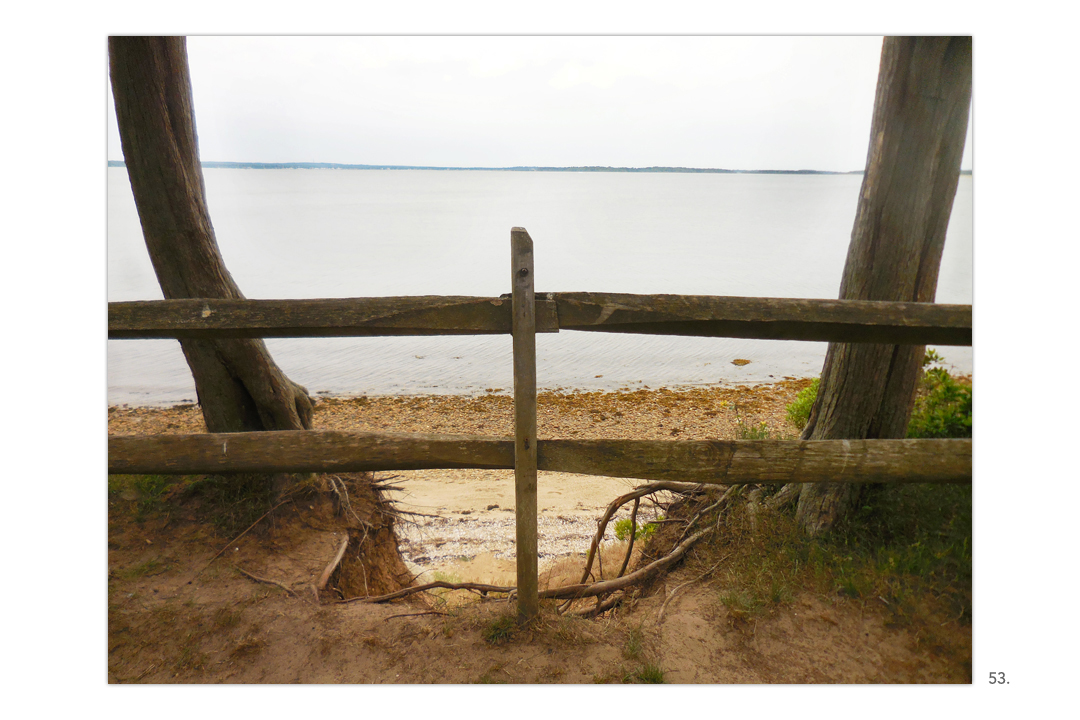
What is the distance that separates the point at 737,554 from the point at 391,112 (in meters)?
3.30

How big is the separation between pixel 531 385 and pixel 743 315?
0.87m

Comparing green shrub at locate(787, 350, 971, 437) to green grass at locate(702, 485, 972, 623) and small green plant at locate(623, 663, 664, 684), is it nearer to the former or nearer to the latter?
green grass at locate(702, 485, 972, 623)

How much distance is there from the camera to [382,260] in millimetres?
9031

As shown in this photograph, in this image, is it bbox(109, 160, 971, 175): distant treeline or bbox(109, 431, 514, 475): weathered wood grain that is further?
bbox(109, 160, 971, 175): distant treeline

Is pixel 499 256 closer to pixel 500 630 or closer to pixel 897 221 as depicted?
pixel 897 221

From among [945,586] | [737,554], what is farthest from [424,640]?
[945,586]

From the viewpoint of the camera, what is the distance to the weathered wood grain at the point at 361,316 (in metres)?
2.12

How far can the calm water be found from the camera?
3779 mm

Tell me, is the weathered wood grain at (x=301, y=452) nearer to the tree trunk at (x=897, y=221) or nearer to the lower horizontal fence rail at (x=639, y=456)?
the lower horizontal fence rail at (x=639, y=456)

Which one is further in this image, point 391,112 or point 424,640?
point 391,112

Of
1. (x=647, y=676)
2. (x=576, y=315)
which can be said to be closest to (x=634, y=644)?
(x=647, y=676)

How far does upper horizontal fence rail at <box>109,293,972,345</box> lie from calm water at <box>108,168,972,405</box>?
2.16 feet

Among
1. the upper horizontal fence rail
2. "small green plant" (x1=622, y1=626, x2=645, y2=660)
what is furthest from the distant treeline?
"small green plant" (x1=622, y1=626, x2=645, y2=660)
